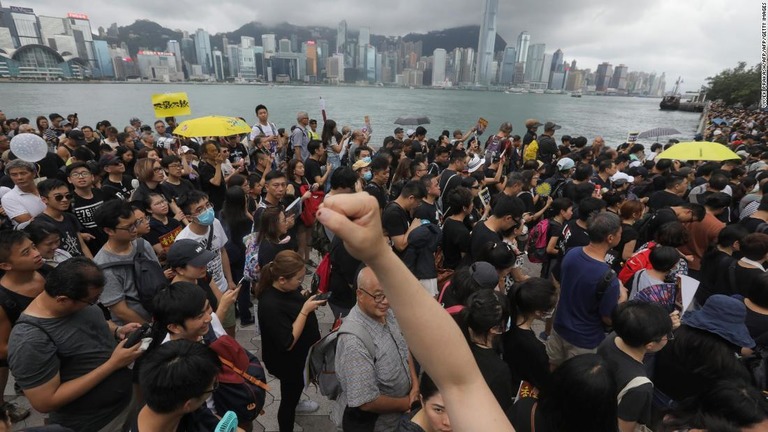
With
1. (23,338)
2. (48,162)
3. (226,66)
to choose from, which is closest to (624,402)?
(23,338)

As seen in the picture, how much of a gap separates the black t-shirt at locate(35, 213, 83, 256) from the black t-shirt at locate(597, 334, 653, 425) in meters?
4.62

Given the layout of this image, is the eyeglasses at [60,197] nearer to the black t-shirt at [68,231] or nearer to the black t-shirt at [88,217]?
the black t-shirt at [68,231]

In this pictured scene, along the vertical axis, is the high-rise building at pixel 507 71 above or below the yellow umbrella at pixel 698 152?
above

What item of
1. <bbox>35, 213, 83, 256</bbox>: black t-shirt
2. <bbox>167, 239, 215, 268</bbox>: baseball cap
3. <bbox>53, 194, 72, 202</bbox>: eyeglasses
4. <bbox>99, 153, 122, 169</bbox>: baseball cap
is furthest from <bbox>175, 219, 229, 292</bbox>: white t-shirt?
<bbox>99, 153, 122, 169</bbox>: baseball cap

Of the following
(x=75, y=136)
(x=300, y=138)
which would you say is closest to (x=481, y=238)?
(x=300, y=138)

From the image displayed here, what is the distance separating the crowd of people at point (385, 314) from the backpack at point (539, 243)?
0.02 meters

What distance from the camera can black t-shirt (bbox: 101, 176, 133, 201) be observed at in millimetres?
4561

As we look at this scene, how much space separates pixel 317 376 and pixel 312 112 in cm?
4425

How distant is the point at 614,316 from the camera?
7.57 feet

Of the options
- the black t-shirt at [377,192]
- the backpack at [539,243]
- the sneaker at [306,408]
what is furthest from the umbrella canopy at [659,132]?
the sneaker at [306,408]

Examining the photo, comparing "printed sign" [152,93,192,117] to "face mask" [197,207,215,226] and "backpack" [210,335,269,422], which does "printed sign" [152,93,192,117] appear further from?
"backpack" [210,335,269,422]

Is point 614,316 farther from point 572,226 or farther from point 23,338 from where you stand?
point 23,338

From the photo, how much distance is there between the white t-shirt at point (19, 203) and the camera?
12.7ft

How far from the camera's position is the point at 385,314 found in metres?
2.27
